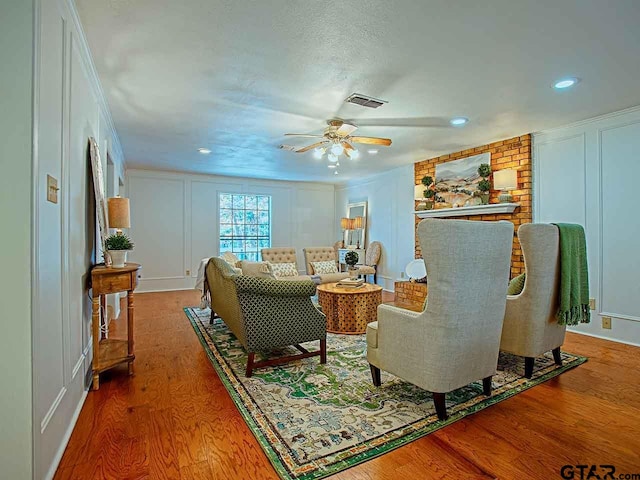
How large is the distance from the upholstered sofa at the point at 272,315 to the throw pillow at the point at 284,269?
260 cm

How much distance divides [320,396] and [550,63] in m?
3.05

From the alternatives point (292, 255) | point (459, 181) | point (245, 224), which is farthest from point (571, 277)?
point (245, 224)

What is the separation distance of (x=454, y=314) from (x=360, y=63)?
193 cm

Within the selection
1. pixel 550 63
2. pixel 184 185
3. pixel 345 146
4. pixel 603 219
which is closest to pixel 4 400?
pixel 345 146

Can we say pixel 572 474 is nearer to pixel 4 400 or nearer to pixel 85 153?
pixel 4 400

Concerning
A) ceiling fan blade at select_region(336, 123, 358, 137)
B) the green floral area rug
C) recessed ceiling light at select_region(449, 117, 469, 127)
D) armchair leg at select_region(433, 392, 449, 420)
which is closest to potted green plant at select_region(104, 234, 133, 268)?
the green floral area rug

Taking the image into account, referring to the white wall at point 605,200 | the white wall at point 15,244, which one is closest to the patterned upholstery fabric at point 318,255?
the white wall at point 605,200

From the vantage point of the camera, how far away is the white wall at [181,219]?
6.70 m

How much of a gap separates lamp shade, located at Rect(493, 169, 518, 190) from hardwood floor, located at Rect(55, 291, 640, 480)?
239 centimetres

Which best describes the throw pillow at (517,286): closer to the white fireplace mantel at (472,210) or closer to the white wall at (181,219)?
the white fireplace mantel at (472,210)

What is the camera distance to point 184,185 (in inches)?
280

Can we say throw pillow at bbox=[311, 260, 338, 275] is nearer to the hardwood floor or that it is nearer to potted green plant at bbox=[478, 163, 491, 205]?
potted green plant at bbox=[478, 163, 491, 205]

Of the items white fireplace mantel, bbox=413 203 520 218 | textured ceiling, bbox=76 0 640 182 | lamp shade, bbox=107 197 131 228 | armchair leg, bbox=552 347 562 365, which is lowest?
armchair leg, bbox=552 347 562 365

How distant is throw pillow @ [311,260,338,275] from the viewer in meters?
5.94
